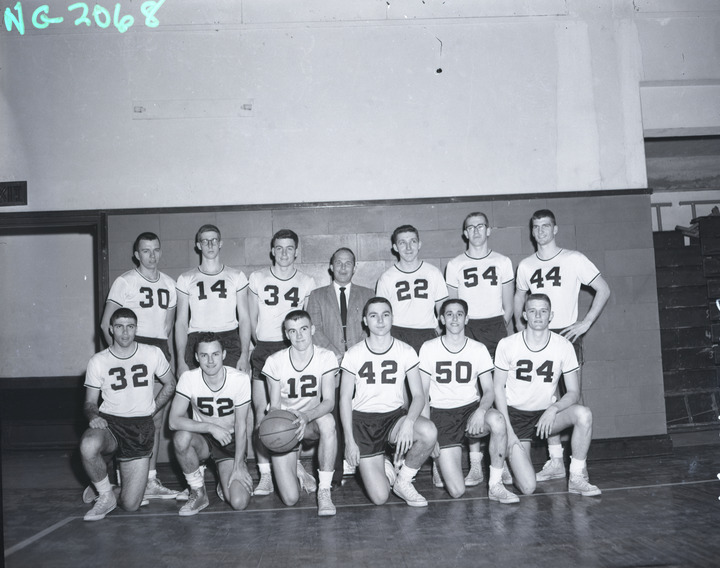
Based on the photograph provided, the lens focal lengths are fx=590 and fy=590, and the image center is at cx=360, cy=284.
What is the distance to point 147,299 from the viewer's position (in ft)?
15.8

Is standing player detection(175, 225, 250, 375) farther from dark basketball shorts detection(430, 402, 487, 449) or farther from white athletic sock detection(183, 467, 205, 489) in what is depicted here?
dark basketball shorts detection(430, 402, 487, 449)

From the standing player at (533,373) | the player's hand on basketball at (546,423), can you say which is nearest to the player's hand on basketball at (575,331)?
the standing player at (533,373)

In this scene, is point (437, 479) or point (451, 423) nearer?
point (451, 423)

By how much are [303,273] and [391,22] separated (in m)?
2.46

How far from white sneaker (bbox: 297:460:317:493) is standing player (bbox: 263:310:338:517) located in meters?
0.14

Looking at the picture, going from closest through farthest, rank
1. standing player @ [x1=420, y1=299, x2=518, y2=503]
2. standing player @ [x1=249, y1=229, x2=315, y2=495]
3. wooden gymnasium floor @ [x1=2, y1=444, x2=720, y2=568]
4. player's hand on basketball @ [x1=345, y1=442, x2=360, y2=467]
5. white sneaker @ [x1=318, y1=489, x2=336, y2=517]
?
wooden gymnasium floor @ [x1=2, y1=444, x2=720, y2=568] → white sneaker @ [x1=318, y1=489, x2=336, y2=517] → player's hand on basketball @ [x1=345, y1=442, x2=360, y2=467] → standing player @ [x1=420, y1=299, x2=518, y2=503] → standing player @ [x1=249, y1=229, x2=315, y2=495]

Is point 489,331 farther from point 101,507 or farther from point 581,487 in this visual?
point 101,507

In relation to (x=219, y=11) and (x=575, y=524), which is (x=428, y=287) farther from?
(x=219, y=11)

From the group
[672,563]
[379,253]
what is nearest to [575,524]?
[672,563]

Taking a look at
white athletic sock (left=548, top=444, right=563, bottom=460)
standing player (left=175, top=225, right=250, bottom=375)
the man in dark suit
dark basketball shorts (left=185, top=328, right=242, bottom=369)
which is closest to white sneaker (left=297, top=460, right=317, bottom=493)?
the man in dark suit

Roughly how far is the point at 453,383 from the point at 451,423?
0.93ft

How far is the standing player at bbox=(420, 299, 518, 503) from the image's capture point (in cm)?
420

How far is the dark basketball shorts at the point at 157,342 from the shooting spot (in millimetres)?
4756

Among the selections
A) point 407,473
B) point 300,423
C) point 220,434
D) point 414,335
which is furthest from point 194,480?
point 414,335
